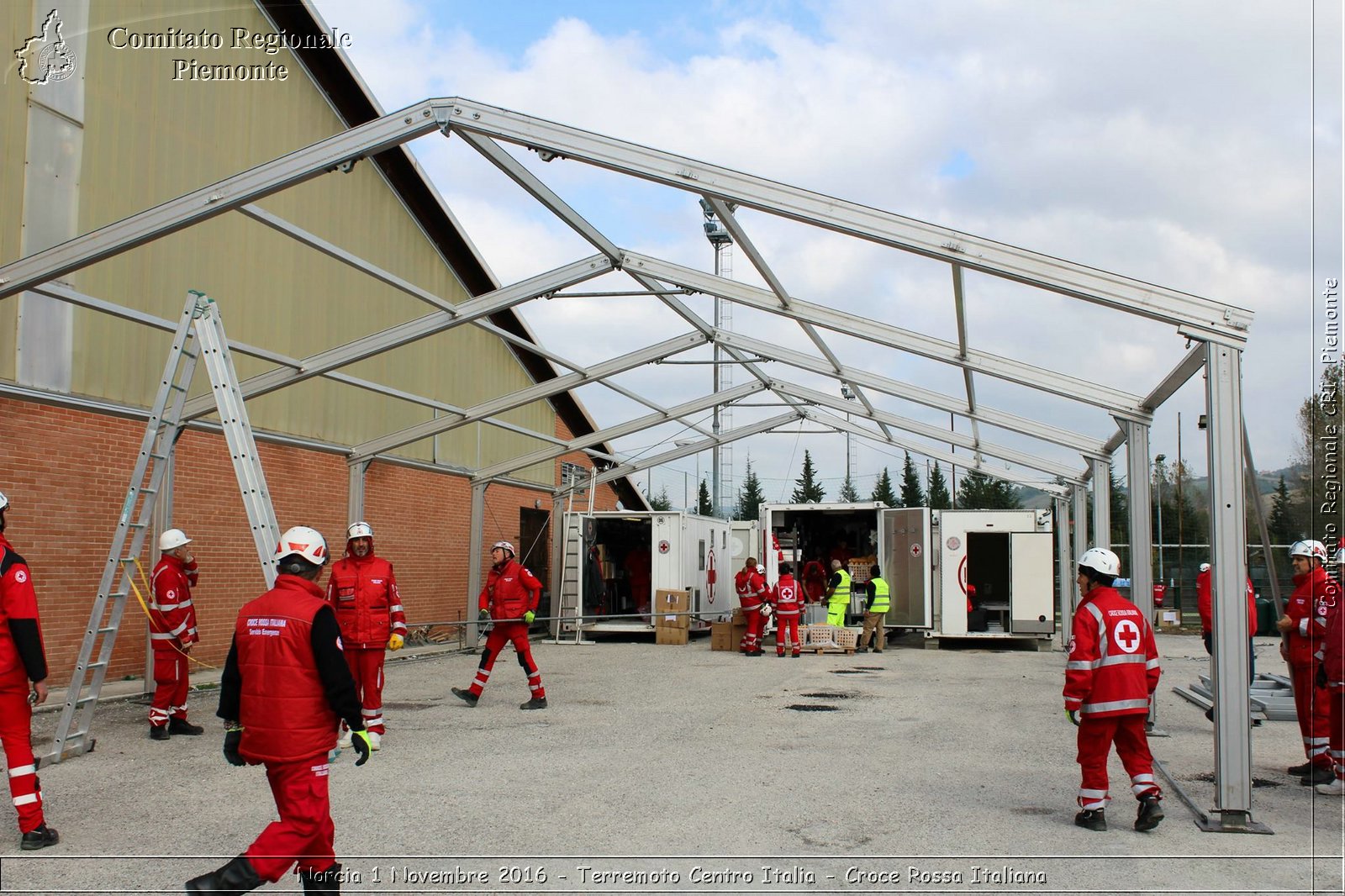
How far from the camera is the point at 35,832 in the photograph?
20.3 feet

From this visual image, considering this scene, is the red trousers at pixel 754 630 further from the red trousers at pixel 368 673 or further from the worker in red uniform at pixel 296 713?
the worker in red uniform at pixel 296 713

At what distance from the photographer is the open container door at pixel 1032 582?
65.9 feet

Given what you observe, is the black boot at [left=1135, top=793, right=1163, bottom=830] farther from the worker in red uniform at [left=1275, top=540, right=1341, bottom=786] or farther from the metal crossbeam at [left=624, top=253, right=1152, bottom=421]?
the metal crossbeam at [left=624, top=253, right=1152, bottom=421]

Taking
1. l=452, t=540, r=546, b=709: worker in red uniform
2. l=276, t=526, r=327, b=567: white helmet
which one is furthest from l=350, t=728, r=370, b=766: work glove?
Answer: l=452, t=540, r=546, b=709: worker in red uniform

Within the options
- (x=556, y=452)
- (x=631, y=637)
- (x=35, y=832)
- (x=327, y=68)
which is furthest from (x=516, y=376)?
(x=35, y=832)

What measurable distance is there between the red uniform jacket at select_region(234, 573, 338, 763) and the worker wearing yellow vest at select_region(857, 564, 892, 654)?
15704 mm

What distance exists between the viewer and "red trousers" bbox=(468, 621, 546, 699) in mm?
11773

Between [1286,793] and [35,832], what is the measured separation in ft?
28.3

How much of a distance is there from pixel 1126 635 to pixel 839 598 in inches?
503

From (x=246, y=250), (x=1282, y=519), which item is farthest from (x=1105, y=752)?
(x=1282, y=519)

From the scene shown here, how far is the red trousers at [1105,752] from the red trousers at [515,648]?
6369 mm

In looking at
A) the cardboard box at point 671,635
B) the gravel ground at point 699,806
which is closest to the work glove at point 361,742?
the gravel ground at point 699,806

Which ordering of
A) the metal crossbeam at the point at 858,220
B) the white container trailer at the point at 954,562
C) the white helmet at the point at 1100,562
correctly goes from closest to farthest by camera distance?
the white helmet at the point at 1100,562
the metal crossbeam at the point at 858,220
the white container trailer at the point at 954,562

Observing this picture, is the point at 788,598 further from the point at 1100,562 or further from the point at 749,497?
the point at 749,497
